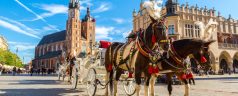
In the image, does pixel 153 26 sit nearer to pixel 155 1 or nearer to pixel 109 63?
pixel 155 1

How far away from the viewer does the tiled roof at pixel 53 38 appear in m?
121

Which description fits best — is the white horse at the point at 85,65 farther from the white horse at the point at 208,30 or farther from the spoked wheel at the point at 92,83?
the white horse at the point at 208,30

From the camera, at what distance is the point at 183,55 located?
6734mm

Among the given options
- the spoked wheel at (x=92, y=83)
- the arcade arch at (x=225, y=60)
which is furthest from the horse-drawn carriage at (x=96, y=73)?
the arcade arch at (x=225, y=60)

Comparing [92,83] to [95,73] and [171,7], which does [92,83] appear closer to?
[95,73]

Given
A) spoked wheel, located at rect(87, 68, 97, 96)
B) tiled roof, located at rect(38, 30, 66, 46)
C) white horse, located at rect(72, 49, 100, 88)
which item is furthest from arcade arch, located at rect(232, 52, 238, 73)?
tiled roof, located at rect(38, 30, 66, 46)

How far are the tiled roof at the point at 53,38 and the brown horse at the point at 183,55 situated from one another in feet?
373

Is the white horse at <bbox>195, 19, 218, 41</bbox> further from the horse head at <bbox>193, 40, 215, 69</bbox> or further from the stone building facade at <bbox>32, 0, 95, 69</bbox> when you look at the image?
the stone building facade at <bbox>32, 0, 95, 69</bbox>

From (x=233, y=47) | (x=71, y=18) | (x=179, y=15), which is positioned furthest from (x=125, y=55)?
(x=71, y=18)

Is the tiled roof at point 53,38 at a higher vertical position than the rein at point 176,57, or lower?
higher

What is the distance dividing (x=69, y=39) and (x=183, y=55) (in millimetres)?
104595

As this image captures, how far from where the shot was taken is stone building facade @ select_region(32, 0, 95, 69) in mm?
109062

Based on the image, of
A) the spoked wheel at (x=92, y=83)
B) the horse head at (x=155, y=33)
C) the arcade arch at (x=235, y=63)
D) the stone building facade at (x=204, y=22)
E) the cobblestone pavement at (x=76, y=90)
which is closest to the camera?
the horse head at (x=155, y=33)

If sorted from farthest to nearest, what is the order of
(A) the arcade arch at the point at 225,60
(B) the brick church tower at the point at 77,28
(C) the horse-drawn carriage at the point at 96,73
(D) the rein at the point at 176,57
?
(B) the brick church tower at the point at 77,28
(A) the arcade arch at the point at 225,60
(C) the horse-drawn carriage at the point at 96,73
(D) the rein at the point at 176,57
